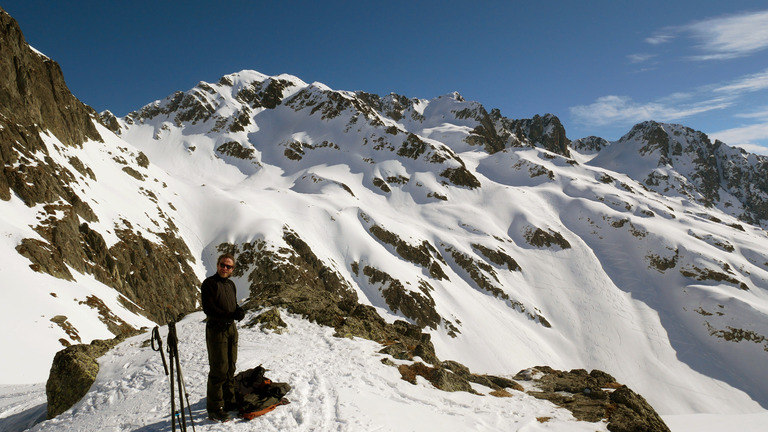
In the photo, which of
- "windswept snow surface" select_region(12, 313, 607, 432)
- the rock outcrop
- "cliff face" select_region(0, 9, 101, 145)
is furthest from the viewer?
"cliff face" select_region(0, 9, 101, 145)

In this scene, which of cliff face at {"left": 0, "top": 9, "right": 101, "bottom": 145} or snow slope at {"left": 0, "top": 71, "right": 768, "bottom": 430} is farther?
cliff face at {"left": 0, "top": 9, "right": 101, "bottom": 145}

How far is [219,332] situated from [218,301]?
0.66 metres

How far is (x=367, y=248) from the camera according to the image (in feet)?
258

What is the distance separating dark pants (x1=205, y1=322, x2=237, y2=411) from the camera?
755 centimetres

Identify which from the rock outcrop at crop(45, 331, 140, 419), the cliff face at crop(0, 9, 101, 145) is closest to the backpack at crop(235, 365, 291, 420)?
the rock outcrop at crop(45, 331, 140, 419)

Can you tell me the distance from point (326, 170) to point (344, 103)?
50490 mm

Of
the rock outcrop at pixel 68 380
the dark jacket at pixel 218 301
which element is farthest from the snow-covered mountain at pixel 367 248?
the dark jacket at pixel 218 301

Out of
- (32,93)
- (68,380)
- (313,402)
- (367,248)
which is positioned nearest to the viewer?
(313,402)

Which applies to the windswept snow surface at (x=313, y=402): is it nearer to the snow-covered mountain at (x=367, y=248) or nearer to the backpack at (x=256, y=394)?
the backpack at (x=256, y=394)

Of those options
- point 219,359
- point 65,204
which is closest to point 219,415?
point 219,359

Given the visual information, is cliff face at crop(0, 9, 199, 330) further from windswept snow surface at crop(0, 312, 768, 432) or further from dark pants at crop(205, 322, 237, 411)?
dark pants at crop(205, 322, 237, 411)

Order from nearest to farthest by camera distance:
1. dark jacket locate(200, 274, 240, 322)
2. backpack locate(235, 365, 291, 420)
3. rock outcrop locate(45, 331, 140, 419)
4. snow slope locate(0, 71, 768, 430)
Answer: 1. dark jacket locate(200, 274, 240, 322)
2. backpack locate(235, 365, 291, 420)
3. rock outcrop locate(45, 331, 140, 419)
4. snow slope locate(0, 71, 768, 430)

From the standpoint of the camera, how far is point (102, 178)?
6406 centimetres

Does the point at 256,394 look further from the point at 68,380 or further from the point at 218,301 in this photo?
the point at 68,380
